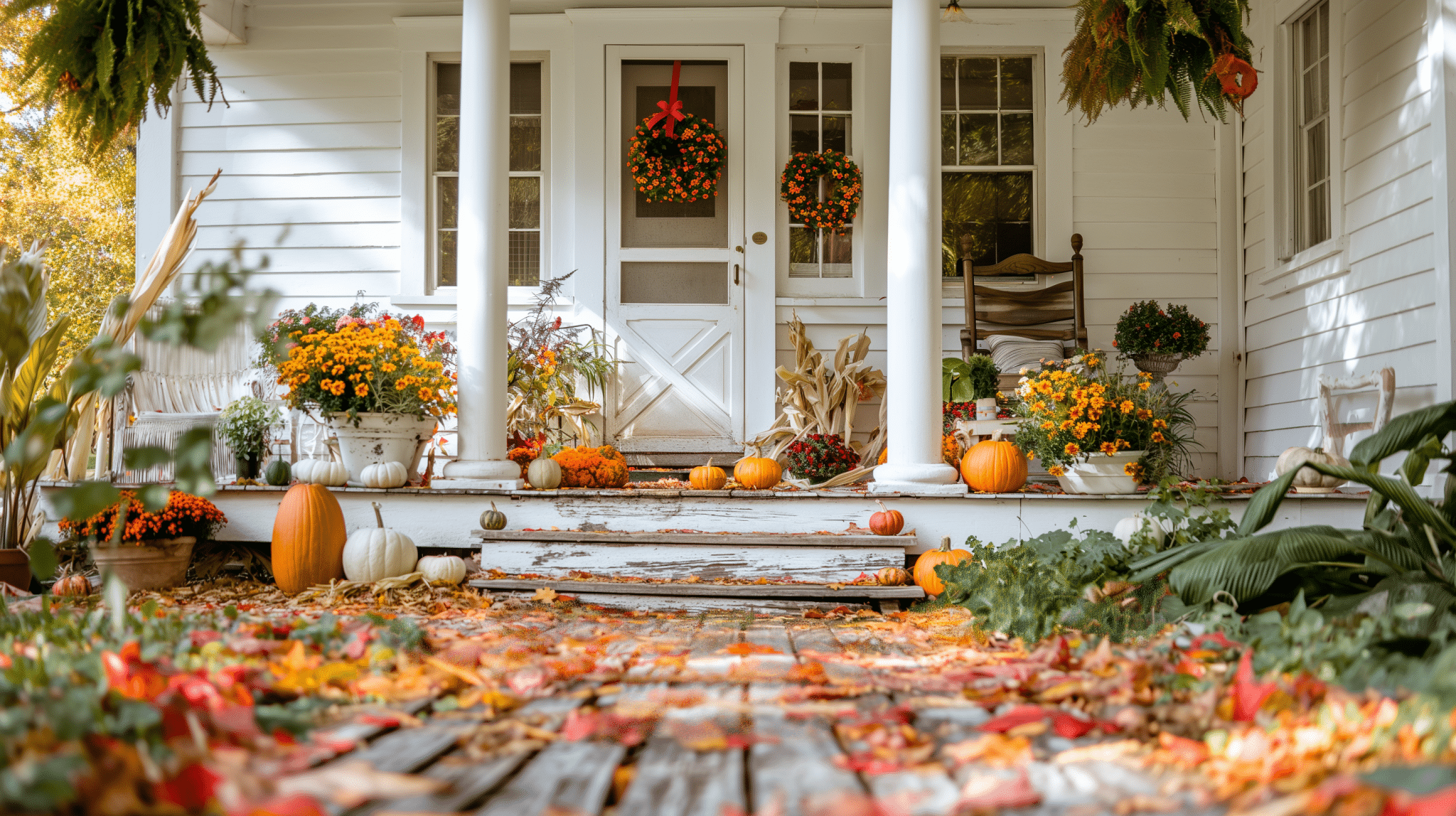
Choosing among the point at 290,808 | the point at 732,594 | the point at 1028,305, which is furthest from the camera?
the point at 1028,305

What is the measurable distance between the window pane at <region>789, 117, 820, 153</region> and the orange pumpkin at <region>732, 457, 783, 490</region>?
96.8 inches

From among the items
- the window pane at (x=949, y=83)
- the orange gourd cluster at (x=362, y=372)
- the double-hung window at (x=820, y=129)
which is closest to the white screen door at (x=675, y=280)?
the double-hung window at (x=820, y=129)

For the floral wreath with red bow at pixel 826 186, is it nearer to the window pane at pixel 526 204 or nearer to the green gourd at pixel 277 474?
the window pane at pixel 526 204

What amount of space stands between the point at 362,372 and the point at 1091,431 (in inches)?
112

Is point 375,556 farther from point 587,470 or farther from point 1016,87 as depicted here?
point 1016,87

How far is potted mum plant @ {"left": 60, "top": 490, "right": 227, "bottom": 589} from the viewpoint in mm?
3148

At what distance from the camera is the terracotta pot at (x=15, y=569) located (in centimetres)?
309

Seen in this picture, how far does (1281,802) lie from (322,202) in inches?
232

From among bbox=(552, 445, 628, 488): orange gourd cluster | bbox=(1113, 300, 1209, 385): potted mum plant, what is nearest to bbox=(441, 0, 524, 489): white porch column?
bbox=(552, 445, 628, 488): orange gourd cluster

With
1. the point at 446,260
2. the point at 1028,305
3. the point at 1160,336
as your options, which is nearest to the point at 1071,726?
the point at 1160,336

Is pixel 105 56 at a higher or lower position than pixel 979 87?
lower

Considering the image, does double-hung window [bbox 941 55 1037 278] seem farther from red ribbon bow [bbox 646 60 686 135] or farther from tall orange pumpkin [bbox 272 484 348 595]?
tall orange pumpkin [bbox 272 484 348 595]

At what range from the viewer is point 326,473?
360 centimetres

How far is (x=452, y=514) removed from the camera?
3561 millimetres
